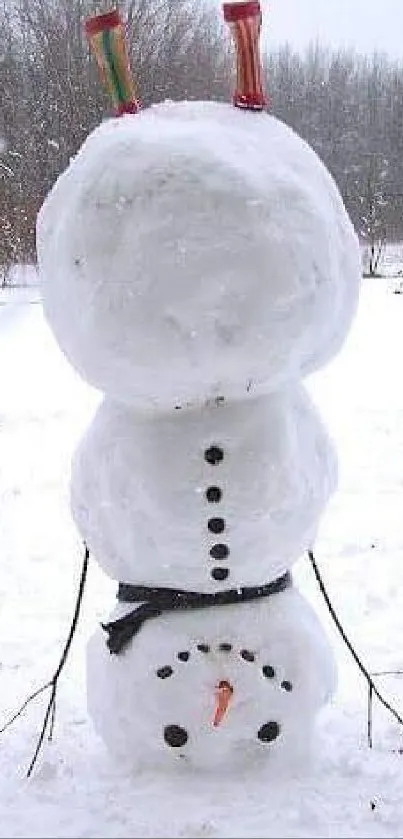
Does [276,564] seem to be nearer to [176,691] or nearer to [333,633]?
[176,691]

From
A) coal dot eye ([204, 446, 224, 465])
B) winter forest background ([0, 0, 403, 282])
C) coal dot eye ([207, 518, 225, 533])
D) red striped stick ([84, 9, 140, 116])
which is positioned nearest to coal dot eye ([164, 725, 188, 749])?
coal dot eye ([207, 518, 225, 533])

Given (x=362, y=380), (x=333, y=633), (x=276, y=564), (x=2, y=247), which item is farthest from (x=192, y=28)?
(x=276, y=564)

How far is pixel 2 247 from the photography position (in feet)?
46.8

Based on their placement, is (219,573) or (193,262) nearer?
(193,262)

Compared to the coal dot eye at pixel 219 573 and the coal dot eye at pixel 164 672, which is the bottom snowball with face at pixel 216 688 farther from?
the coal dot eye at pixel 219 573

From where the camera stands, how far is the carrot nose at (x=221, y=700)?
84.4 inches

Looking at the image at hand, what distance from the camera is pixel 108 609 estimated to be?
3.98 m

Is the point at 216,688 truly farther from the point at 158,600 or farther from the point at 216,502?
the point at 216,502

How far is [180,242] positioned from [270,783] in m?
1.15

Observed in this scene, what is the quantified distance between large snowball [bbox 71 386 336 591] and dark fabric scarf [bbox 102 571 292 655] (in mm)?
39

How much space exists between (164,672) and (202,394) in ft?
1.99

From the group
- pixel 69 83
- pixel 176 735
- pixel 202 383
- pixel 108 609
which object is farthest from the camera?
pixel 69 83

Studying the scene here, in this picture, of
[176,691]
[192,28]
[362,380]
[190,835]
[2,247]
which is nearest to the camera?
[190,835]

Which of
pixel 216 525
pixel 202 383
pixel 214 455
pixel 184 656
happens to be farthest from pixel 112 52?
pixel 184 656
